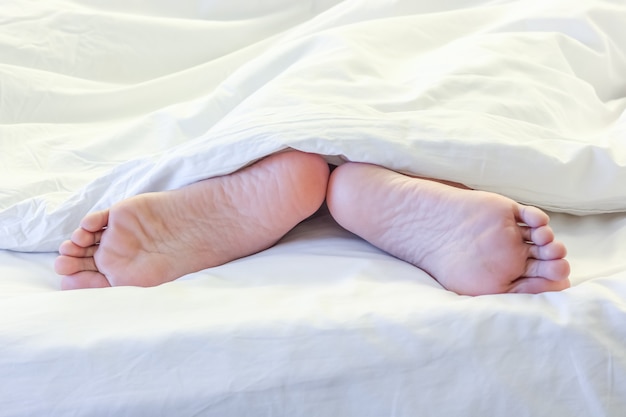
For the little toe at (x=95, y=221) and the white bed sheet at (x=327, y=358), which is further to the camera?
the little toe at (x=95, y=221)

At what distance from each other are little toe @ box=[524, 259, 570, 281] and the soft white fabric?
0.12 m

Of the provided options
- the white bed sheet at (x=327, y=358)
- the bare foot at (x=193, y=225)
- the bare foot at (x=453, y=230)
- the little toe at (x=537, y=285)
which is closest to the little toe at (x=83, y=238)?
the bare foot at (x=193, y=225)

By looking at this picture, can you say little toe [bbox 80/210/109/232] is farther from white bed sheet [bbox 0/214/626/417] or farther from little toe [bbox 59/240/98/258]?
white bed sheet [bbox 0/214/626/417]

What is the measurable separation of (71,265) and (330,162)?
298mm

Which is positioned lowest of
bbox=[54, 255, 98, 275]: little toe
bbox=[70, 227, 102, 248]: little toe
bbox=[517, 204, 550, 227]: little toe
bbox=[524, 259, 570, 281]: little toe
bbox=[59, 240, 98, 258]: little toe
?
bbox=[54, 255, 98, 275]: little toe

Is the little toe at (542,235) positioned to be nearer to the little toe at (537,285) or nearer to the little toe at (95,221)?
the little toe at (537,285)

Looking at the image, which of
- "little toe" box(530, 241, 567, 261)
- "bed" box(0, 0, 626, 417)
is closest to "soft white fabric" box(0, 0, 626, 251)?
"bed" box(0, 0, 626, 417)

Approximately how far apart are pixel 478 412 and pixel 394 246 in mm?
223

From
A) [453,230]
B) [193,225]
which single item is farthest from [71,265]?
[453,230]

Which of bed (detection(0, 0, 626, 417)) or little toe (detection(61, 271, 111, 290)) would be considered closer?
bed (detection(0, 0, 626, 417))

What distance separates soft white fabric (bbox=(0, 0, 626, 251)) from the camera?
26.7 inches

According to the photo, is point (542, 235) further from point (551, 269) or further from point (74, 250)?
point (74, 250)

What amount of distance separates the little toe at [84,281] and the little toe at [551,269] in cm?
43

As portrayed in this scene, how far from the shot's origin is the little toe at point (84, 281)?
2.20 feet
